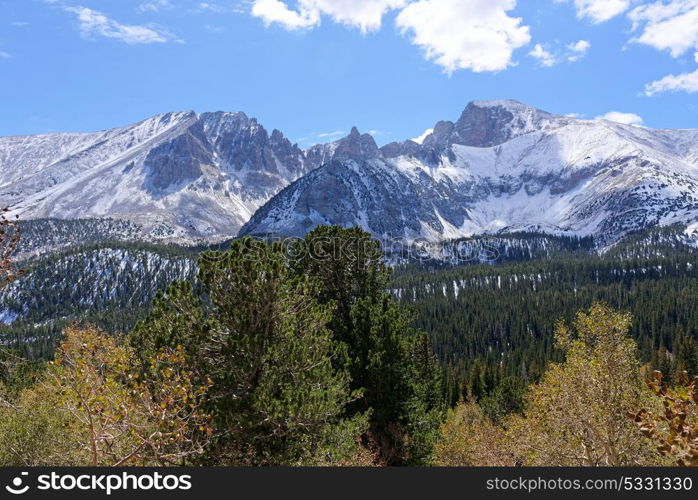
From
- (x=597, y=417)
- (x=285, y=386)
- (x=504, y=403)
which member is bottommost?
(x=504, y=403)

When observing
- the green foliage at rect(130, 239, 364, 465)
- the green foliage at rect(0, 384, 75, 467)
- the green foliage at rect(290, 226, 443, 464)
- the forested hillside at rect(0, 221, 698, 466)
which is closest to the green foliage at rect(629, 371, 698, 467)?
the forested hillside at rect(0, 221, 698, 466)

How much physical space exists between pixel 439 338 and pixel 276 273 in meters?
148

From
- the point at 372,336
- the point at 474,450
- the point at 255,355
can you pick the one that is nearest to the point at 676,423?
the point at 255,355

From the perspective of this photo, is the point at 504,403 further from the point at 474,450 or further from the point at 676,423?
the point at 676,423

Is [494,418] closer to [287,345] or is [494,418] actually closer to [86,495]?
[287,345]

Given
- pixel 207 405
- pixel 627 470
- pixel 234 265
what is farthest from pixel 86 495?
pixel 627 470

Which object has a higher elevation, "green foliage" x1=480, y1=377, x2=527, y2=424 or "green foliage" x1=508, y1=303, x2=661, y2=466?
"green foliage" x1=508, y1=303, x2=661, y2=466

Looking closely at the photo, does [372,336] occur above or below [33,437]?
above

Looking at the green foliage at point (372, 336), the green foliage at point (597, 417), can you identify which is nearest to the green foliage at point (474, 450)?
the green foliage at point (372, 336)

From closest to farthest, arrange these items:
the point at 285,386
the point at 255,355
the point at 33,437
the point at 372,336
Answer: the point at 255,355 < the point at 285,386 < the point at 372,336 < the point at 33,437

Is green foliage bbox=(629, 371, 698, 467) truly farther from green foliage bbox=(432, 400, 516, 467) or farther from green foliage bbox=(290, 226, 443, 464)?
green foliage bbox=(432, 400, 516, 467)

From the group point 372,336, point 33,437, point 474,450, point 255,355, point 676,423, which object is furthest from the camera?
point 474,450

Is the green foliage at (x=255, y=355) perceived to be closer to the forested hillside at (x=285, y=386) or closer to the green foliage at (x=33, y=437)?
the forested hillside at (x=285, y=386)

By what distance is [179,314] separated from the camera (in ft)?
63.1
